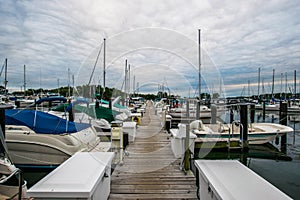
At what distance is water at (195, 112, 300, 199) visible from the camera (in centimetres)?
659

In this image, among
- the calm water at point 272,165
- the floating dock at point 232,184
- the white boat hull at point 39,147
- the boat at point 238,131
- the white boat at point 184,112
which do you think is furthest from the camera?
the white boat at point 184,112

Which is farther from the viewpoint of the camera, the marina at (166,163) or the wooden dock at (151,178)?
the marina at (166,163)

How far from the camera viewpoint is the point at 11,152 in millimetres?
5820

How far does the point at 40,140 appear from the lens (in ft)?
18.7

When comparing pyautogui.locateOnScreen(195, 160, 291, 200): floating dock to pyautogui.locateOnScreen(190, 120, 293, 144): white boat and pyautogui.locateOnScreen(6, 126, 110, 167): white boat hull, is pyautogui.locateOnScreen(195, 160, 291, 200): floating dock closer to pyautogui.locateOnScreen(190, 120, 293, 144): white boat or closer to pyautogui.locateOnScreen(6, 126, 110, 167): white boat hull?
pyautogui.locateOnScreen(6, 126, 110, 167): white boat hull

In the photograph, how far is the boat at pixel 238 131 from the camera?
8664 mm

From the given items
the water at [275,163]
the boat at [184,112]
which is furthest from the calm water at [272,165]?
the boat at [184,112]

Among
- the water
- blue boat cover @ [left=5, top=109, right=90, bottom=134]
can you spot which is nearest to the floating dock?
the water

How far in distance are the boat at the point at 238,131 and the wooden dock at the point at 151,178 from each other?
2673 millimetres

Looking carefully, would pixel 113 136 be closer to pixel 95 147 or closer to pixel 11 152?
pixel 95 147

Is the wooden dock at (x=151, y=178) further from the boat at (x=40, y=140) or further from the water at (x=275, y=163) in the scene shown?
the water at (x=275, y=163)

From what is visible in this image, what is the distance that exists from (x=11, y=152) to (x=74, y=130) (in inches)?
66.5

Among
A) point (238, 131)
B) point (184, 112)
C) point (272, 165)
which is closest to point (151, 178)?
point (238, 131)

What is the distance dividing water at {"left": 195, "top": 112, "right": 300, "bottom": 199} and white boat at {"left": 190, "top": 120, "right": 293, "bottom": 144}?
0.50 m
